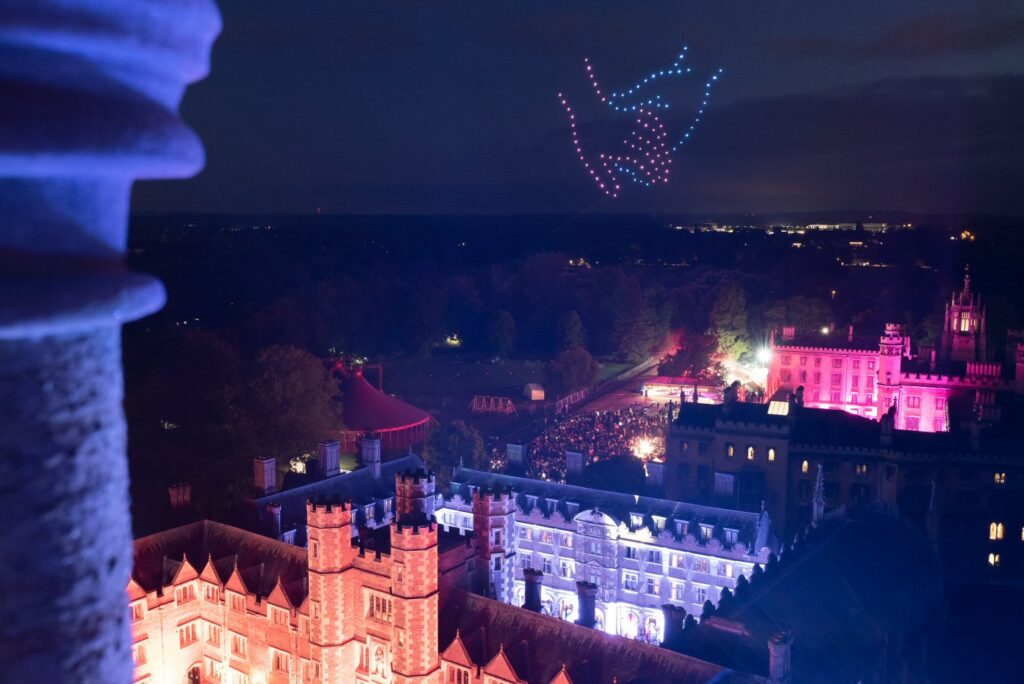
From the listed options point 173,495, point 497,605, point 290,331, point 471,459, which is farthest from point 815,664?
point 290,331

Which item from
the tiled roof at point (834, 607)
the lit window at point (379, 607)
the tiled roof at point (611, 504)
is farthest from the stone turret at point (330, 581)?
the tiled roof at point (834, 607)

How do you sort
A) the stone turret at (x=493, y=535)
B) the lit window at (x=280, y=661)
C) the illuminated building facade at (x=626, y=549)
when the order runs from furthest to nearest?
the illuminated building facade at (x=626, y=549) → the lit window at (x=280, y=661) → the stone turret at (x=493, y=535)

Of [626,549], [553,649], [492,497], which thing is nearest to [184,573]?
[492,497]

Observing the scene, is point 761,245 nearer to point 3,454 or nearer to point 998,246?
point 998,246

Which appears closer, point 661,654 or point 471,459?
point 661,654

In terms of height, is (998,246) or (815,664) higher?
(998,246)

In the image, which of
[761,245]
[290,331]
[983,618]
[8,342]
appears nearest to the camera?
[8,342]

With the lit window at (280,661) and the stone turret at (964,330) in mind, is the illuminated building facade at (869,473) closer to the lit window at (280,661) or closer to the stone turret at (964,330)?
the lit window at (280,661)
